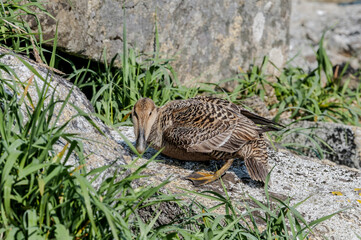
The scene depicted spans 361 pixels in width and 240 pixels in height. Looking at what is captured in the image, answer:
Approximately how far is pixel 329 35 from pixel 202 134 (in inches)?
231

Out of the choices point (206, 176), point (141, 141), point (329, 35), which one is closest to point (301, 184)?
point (206, 176)

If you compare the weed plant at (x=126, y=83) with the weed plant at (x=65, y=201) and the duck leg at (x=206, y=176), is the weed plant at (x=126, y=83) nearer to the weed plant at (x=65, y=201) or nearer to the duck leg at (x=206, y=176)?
the duck leg at (x=206, y=176)

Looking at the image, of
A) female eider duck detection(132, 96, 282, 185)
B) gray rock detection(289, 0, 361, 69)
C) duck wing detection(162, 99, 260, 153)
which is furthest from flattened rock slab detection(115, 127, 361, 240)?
gray rock detection(289, 0, 361, 69)

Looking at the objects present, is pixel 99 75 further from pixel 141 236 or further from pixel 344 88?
pixel 344 88

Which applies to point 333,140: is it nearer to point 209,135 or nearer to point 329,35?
point 209,135

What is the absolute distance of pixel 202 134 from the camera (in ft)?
14.6

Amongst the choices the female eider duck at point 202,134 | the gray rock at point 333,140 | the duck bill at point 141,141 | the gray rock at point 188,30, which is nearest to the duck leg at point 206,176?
the female eider duck at point 202,134

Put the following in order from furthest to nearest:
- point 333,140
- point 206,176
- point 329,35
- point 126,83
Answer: point 329,35, point 333,140, point 126,83, point 206,176

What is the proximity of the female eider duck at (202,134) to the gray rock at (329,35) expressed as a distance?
12.2 ft

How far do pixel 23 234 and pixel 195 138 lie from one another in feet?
6.21

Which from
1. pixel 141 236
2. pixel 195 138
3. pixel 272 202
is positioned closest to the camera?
pixel 141 236

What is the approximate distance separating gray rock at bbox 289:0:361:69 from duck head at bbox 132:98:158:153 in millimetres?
3978

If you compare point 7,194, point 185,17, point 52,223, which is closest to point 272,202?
point 52,223

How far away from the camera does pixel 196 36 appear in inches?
239
